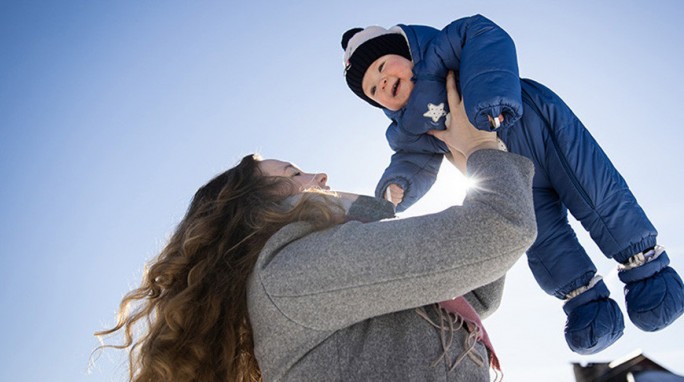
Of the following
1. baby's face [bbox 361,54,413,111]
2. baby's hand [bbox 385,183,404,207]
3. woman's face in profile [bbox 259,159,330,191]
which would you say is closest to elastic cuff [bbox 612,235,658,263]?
baby's hand [bbox 385,183,404,207]

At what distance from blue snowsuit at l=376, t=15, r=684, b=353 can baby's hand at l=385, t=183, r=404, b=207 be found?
29 cm

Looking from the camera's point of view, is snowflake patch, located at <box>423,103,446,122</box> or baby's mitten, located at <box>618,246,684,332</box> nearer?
baby's mitten, located at <box>618,246,684,332</box>

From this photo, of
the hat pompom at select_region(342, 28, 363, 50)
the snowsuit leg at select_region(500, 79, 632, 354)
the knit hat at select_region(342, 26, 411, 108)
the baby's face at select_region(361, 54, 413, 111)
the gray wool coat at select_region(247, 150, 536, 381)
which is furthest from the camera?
the hat pompom at select_region(342, 28, 363, 50)

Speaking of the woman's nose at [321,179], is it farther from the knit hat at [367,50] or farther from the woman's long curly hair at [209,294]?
the knit hat at [367,50]

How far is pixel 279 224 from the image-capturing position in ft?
6.02

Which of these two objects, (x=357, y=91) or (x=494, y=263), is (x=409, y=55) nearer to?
(x=357, y=91)

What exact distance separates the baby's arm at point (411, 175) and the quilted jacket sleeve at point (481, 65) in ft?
1.72

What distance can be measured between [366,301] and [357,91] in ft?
5.81

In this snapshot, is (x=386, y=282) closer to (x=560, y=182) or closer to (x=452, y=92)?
(x=452, y=92)

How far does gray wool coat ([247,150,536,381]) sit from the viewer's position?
1.46 meters

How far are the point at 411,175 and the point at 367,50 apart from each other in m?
0.69

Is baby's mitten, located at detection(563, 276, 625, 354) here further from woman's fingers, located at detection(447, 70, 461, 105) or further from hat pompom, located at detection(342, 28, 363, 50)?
hat pompom, located at detection(342, 28, 363, 50)

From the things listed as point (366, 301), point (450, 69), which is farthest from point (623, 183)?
point (366, 301)

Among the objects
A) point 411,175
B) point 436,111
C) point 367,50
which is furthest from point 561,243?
point 367,50
